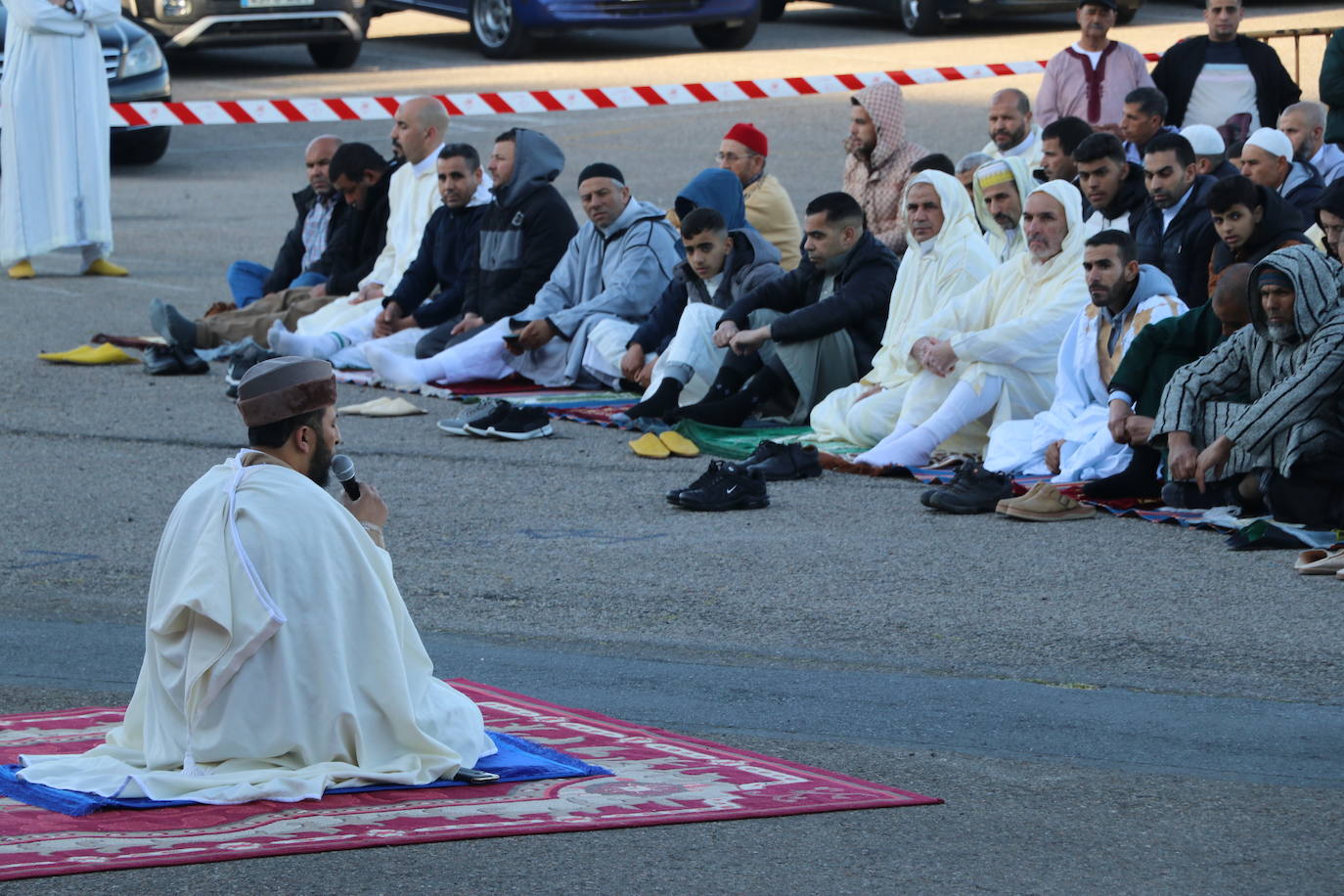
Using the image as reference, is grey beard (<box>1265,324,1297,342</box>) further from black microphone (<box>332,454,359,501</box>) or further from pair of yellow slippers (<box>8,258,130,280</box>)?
pair of yellow slippers (<box>8,258,130,280</box>)

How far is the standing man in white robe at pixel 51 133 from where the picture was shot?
15555mm

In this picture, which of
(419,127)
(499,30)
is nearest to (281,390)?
(419,127)

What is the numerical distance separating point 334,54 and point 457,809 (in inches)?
766

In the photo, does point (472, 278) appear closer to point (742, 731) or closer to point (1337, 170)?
point (1337, 170)

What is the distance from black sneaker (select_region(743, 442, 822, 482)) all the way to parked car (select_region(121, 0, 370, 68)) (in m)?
13.3

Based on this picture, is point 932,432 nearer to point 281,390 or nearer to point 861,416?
point 861,416

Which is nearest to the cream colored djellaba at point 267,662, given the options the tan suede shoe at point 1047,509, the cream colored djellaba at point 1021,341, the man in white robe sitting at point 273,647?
the man in white robe sitting at point 273,647

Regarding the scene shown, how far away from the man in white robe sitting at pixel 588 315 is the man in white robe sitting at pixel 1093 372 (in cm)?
296

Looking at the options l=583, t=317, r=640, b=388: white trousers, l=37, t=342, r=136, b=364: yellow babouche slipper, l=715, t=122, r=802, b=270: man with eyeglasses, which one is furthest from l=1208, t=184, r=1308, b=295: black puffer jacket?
l=37, t=342, r=136, b=364: yellow babouche slipper

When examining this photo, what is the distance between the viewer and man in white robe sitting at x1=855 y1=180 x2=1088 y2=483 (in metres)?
9.85

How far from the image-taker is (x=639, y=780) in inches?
210

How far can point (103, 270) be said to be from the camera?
15.9m

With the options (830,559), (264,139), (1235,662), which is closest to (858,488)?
(830,559)

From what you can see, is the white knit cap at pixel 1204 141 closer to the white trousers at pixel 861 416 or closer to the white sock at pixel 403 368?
the white trousers at pixel 861 416
